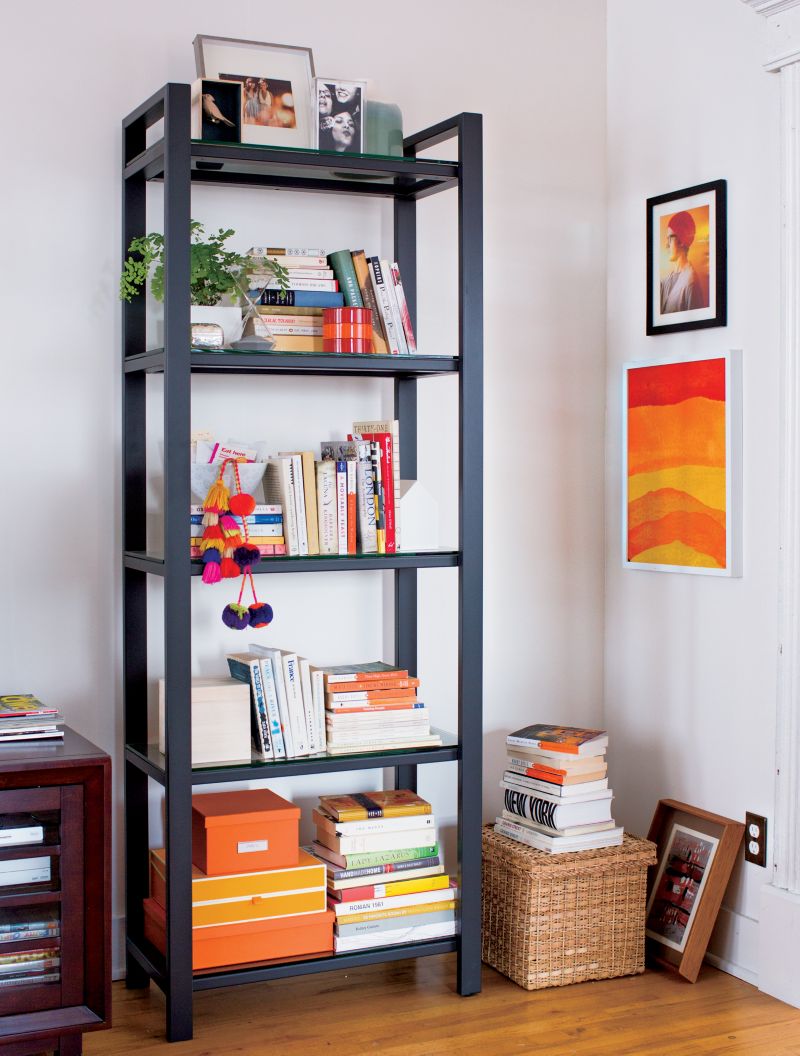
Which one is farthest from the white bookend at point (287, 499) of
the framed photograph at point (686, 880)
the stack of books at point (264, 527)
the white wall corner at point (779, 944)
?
the white wall corner at point (779, 944)

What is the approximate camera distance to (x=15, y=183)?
9.36 feet

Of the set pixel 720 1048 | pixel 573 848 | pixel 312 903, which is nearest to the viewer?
pixel 720 1048

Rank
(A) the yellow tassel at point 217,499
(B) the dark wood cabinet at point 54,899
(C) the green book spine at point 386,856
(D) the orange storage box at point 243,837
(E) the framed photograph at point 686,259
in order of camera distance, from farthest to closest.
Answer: (E) the framed photograph at point 686,259
(C) the green book spine at point 386,856
(D) the orange storage box at point 243,837
(A) the yellow tassel at point 217,499
(B) the dark wood cabinet at point 54,899

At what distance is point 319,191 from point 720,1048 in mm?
2205

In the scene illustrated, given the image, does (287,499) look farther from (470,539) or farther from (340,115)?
(340,115)

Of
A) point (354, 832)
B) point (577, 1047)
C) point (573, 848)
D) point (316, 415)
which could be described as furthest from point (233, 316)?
point (577, 1047)

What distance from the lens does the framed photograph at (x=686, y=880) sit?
A: 3002 mm

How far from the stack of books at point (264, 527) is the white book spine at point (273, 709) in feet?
0.82

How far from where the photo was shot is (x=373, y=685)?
2.87 m

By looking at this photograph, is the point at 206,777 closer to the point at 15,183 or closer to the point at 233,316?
the point at 233,316

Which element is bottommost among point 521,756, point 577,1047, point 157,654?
point 577,1047

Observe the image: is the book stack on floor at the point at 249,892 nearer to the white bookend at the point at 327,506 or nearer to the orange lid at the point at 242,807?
the orange lid at the point at 242,807

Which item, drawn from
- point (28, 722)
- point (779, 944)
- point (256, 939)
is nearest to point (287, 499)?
point (28, 722)

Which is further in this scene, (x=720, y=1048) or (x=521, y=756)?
(x=521, y=756)
